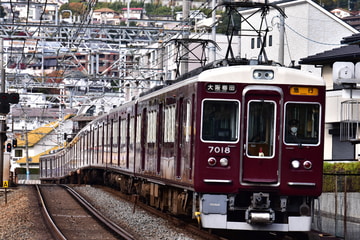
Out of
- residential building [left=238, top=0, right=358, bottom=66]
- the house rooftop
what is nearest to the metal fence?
the house rooftop

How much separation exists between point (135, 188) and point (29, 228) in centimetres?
642

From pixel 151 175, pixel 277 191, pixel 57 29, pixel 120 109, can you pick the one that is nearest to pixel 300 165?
pixel 277 191

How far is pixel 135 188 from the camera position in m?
21.7

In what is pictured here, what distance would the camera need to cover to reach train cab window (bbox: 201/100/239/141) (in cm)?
1233

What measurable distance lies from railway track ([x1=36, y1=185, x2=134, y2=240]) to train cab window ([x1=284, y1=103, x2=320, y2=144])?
3181 millimetres

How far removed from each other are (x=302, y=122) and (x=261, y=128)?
652 millimetres

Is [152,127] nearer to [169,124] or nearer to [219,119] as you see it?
[169,124]

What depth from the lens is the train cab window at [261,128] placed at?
12.3 m

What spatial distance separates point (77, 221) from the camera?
16984 mm

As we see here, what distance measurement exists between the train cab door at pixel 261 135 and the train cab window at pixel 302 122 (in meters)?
0.19

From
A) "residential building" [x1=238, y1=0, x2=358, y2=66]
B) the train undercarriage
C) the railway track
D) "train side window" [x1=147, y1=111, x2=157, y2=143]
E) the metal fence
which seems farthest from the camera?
"residential building" [x1=238, y1=0, x2=358, y2=66]

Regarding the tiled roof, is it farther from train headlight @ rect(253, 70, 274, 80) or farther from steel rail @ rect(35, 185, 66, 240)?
train headlight @ rect(253, 70, 274, 80)

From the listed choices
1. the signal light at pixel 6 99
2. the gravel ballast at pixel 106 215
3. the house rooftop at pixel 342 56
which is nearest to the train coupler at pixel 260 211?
the gravel ballast at pixel 106 215

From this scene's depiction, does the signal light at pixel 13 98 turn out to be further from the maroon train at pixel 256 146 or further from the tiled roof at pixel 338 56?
the maroon train at pixel 256 146
